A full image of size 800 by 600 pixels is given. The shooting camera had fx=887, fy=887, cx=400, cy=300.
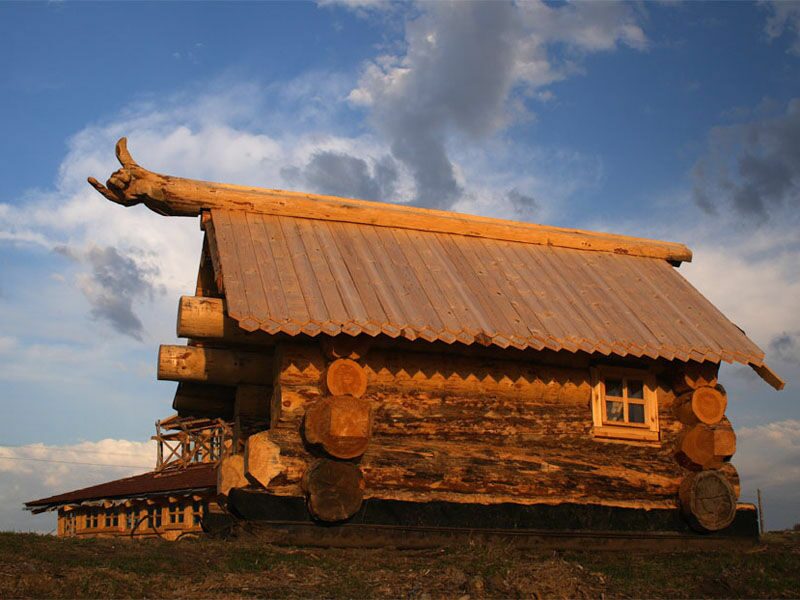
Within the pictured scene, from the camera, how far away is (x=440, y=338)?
10.0 metres

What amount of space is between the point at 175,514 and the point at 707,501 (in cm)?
1892

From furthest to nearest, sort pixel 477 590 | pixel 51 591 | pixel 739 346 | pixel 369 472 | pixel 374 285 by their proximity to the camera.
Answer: pixel 739 346 < pixel 374 285 < pixel 369 472 < pixel 477 590 < pixel 51 591

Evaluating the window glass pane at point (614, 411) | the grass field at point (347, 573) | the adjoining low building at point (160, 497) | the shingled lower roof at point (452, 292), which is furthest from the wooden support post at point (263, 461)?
the adjoining low building at point (160, 497)

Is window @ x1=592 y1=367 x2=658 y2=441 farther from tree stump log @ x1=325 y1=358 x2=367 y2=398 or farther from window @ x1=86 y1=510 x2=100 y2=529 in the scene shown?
window @ x1=86 y1=510 x2=100 y2=529

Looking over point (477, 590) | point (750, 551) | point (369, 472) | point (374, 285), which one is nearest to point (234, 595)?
point (477, 590)

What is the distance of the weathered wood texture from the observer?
10.1 metres

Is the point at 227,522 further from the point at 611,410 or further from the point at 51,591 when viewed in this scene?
the point at 611,410

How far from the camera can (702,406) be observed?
11484 mm

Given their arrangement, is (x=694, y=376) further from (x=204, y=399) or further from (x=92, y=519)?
(x=92, y=519)

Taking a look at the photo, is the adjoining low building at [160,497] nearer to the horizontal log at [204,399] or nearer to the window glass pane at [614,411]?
the horizontal log at [204,399]

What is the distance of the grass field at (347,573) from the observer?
767 cm

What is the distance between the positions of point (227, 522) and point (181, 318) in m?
2.48

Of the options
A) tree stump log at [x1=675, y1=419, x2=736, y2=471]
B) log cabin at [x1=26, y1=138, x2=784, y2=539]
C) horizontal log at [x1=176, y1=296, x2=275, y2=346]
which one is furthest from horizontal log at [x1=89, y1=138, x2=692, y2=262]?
tree stump log at [x1=675, y1=419, x2=736, y2=471]

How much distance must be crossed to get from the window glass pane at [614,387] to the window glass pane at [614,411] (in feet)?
0.39
